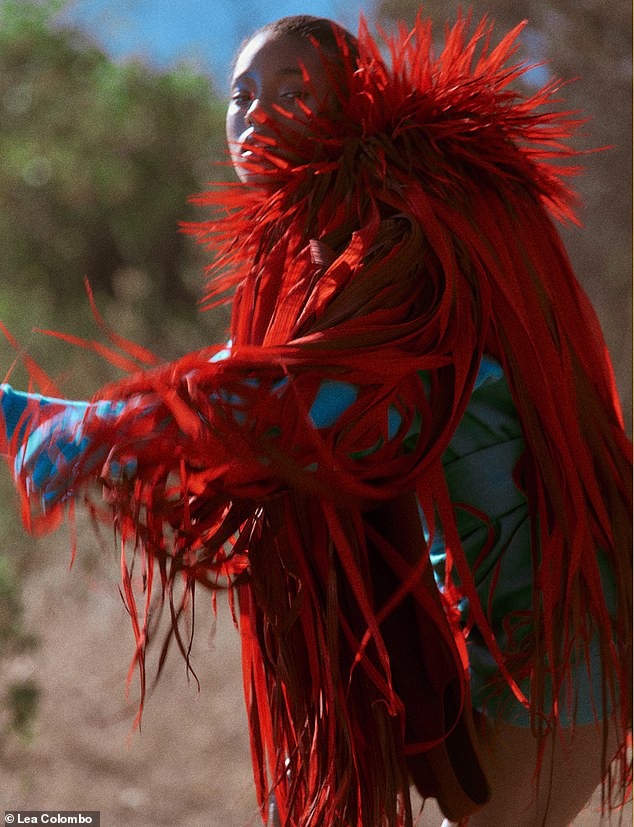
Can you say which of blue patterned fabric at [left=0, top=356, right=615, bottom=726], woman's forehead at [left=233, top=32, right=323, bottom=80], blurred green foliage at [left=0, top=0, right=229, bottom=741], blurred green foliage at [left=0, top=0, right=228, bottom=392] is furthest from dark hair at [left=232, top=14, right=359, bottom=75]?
blurred green foliage at [left=0, top=0, right=228, bottom=392]

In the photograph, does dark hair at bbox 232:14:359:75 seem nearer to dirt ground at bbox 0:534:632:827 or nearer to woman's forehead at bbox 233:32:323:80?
woman's forehead at bbox 233:32:323:80

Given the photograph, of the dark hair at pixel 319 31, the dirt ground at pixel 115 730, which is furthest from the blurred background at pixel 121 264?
the dark hair at pixel 319 31

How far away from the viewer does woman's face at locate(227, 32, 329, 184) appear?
2.06 feet

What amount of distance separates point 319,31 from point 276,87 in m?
0.05

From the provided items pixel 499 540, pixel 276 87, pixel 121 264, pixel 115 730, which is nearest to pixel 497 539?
pixel 499 540

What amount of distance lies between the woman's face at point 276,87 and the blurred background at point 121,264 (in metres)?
0.76

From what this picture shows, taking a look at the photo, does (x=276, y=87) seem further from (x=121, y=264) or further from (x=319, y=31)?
(x=121, y=264)

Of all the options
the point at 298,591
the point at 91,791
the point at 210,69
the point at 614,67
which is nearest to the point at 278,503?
the point at 298,591

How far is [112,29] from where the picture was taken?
2.04 m

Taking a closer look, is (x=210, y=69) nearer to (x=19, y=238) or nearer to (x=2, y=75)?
(x=2, y=75)

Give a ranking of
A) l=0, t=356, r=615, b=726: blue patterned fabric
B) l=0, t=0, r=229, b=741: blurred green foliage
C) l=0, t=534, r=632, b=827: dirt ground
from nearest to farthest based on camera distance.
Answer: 1. l=0, t=356, r=615, b=726: blue patterned fabric
2. l=0, t=534, r=632, b=827: dirt ground
3. l=0, t=0, r=229, b=741: blurred green foliage

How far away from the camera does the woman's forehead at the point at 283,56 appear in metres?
0.64

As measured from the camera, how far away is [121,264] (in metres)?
2.79

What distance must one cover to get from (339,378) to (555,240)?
0.79 ft
